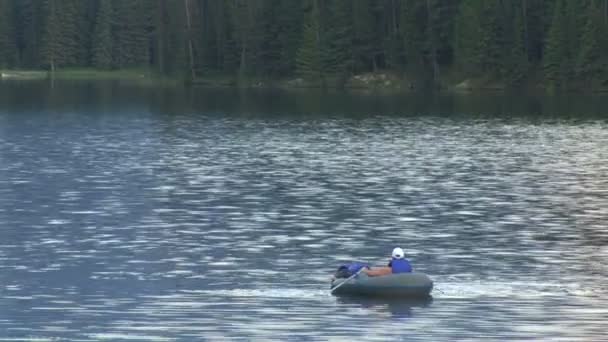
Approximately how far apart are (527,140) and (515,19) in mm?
68501

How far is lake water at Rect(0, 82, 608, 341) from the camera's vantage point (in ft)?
124

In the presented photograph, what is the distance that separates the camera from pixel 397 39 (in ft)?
561

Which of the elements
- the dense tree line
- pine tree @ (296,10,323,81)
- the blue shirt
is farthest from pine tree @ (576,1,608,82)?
the blue shirt

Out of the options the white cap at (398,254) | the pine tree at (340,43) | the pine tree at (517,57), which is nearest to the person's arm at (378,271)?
the white cap at (398,254)

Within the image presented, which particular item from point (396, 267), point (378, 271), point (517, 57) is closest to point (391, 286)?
point (396, 267)

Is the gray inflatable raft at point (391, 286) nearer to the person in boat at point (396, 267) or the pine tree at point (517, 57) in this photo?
the person in boat at point (396, 267)

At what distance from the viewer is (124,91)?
584ft

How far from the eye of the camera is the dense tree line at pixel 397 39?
520 feet

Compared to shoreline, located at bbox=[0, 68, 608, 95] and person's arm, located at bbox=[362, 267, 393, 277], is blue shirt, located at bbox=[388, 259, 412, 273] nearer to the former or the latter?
person's arm, located at bbox=[362, 267, 393, 277]

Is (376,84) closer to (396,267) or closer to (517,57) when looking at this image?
(517,57)

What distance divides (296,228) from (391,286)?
15.5m

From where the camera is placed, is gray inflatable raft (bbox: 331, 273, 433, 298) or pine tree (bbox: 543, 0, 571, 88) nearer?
gray inflatable raft (bbox: 331, 273, 433, 298)

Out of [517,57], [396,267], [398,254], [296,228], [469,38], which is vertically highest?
[398,254]

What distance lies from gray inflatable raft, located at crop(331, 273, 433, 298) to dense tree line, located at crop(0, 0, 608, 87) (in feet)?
389
